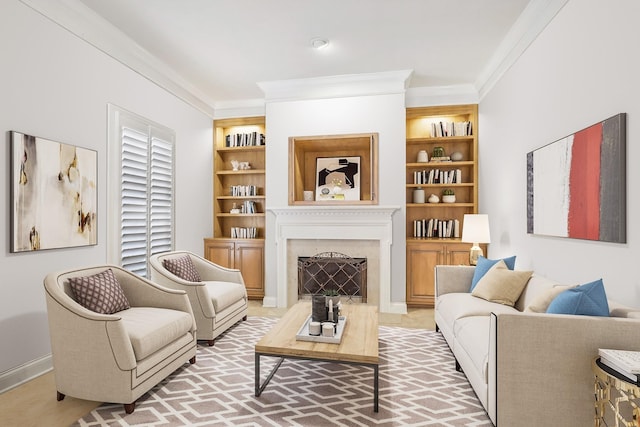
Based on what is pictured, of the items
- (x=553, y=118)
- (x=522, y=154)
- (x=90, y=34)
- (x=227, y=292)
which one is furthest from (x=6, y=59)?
(x=522, y=154)

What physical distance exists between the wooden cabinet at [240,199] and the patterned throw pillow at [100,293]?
237cm

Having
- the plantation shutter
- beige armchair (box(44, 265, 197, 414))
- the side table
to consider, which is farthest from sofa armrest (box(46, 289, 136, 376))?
the side table

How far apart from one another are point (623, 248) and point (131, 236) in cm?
399

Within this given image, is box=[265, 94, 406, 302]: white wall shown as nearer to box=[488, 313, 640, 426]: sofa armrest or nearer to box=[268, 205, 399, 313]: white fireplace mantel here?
box=[268, 205, 399, 313]: white fireplace mantel

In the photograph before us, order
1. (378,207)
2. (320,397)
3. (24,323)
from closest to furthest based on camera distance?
(320,397) < (24,323) < (378,207)

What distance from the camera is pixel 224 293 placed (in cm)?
350

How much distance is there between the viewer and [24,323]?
2.54m

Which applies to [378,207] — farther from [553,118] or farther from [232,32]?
[232,32]

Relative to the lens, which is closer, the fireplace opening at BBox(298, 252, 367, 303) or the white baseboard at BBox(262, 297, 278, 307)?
the fireplace opening at BBox(298, 252, 367, 303)

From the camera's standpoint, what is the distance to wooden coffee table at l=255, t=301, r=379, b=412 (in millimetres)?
2145

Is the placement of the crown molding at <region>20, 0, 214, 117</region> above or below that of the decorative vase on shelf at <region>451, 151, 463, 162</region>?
above

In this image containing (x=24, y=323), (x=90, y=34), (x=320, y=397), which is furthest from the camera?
(x=90, y=34)

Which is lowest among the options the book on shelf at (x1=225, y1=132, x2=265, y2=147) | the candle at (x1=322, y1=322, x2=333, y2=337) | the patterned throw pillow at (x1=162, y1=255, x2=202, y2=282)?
the candle at (x1=322, y1=322, x2=333, y2=337)

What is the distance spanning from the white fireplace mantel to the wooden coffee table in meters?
1.69
